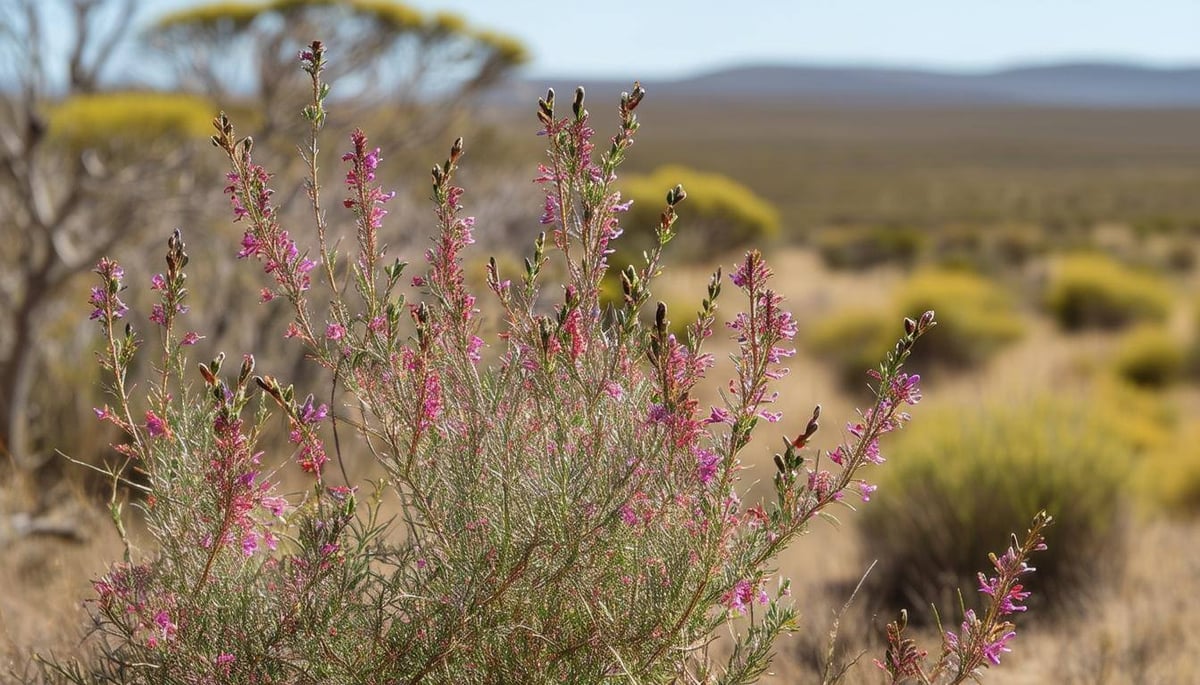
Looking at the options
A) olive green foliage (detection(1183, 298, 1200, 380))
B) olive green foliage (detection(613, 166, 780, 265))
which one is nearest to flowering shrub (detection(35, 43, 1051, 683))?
olive green foliage (detection(1183, 298, 1200, 380))

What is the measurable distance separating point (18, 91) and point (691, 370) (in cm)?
659

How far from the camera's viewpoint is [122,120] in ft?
27.1

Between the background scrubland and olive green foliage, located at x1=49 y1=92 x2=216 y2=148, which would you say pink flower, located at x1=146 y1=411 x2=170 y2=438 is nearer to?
the background scrubland

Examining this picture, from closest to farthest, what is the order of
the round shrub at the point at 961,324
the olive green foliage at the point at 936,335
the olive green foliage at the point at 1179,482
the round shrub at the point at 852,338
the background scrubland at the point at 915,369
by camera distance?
the background scrubland at the point at 915,369
the olive green foliage at the point at 1179,482
the round shrub at the point at 852,338
the olive green foliage at the point at 936,335
the round shrub at the point at 961,324

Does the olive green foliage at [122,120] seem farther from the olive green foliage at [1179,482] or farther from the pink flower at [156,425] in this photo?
the olive green foliage at [1179,482]

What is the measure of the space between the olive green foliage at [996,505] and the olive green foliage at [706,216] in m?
12.6

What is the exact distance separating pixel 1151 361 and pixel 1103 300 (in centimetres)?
330

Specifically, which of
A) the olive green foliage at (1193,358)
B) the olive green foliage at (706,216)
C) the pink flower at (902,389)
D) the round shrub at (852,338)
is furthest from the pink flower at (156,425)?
the olive green foliage at (706,216)

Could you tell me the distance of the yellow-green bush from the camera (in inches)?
445

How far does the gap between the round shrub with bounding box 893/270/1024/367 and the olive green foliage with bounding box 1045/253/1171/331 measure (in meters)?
1.81

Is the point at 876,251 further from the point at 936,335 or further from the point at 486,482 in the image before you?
the point at 486,482

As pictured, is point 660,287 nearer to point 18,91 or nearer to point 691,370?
point 18,91

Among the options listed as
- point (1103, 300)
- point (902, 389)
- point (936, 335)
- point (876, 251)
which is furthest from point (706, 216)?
point (902, 389)

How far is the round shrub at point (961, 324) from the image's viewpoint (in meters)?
12.1
